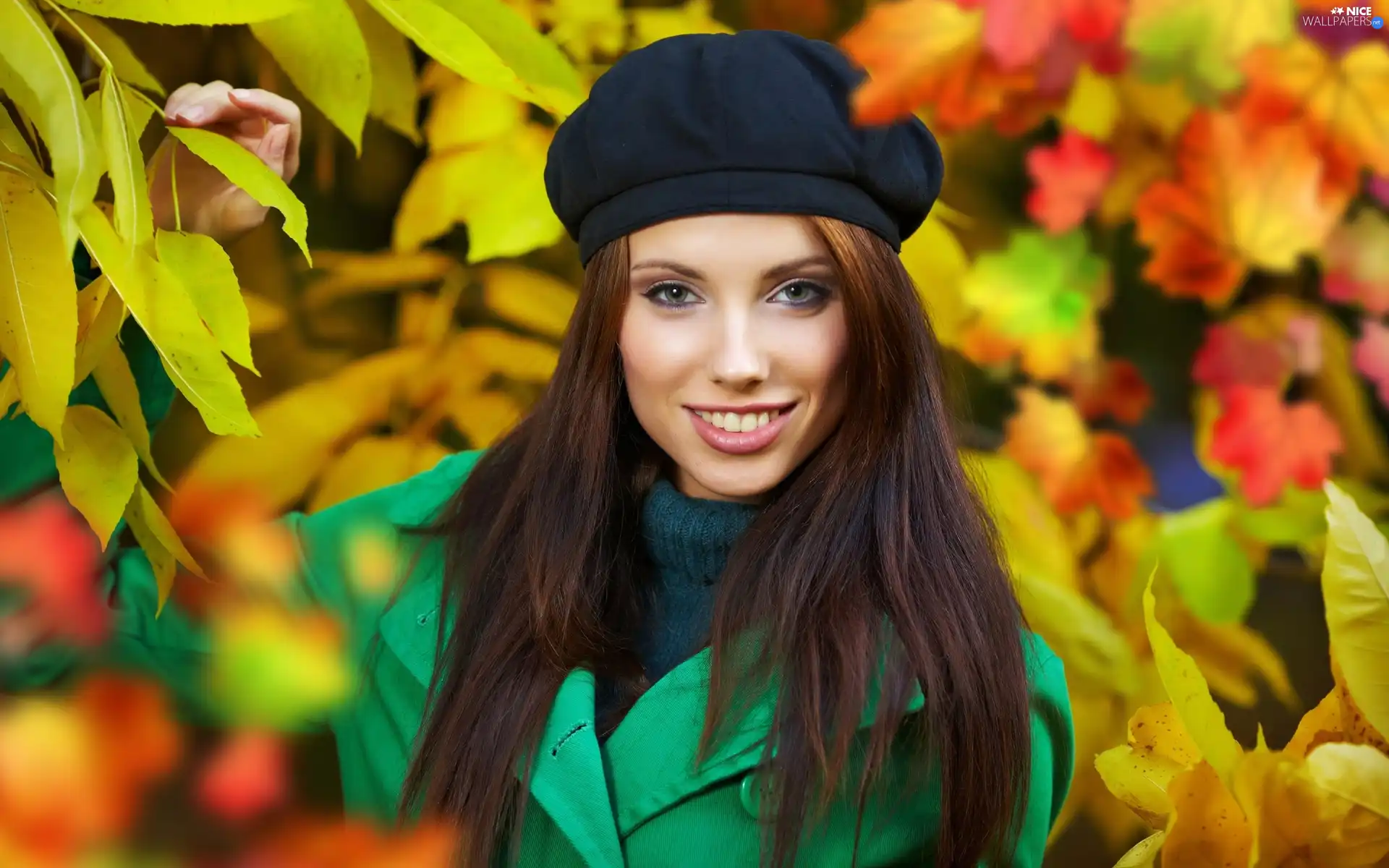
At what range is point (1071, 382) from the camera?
1309mm

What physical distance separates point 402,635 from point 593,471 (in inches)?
8.2

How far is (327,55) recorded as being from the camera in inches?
36.1

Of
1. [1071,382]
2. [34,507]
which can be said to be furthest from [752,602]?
[34,507]

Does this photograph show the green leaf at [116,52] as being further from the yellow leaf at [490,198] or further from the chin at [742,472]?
the chin at [742,472]

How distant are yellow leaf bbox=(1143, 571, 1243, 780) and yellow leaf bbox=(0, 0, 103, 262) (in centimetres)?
49

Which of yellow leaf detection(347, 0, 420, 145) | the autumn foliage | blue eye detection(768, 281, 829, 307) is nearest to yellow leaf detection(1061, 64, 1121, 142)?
the autumn foliage

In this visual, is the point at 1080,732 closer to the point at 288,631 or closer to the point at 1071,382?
the point at 1071,382

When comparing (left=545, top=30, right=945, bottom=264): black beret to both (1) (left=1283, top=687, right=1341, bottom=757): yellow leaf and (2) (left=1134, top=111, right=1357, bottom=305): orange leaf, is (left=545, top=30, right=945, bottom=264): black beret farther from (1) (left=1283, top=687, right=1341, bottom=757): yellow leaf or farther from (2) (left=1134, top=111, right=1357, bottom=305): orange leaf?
(1) (left=1283, top=687, right=1341, bottom=757): yellow leaf

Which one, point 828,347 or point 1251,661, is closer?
point 828,347

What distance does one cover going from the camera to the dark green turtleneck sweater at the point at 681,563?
1.18 m

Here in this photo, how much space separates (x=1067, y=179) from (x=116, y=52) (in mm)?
781

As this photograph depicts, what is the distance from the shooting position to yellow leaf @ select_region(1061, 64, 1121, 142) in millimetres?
1230

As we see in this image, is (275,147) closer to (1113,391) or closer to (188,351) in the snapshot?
(188,351)

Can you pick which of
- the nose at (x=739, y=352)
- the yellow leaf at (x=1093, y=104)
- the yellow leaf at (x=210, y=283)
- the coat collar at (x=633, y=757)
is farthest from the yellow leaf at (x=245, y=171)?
the yellow leaf at (x=1093, y=104)
